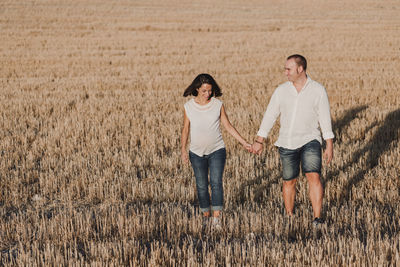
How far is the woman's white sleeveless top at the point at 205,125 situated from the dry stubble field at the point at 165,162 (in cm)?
70

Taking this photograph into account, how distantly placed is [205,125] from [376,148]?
14.1 ft

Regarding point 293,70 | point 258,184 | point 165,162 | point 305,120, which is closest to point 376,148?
point 258,184

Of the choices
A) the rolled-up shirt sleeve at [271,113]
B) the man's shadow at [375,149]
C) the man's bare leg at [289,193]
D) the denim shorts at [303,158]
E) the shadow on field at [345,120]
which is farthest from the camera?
the shadow on field at [345,120]

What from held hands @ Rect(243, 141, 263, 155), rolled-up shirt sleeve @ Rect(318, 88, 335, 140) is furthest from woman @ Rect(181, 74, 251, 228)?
rolled-up shirt sleeve @ Rect(318, 88, 335, 140)

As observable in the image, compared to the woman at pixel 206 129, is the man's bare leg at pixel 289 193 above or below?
below

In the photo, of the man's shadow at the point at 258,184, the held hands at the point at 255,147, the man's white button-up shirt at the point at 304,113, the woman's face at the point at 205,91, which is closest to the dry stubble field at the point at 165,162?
the man's shadow at the point at 258,184

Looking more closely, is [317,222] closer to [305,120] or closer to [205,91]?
[305,120]

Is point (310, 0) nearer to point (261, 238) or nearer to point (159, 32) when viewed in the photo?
point (159, 32)

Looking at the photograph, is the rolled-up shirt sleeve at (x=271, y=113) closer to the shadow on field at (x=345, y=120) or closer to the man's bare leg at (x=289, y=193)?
the man's bare leg at (x=289, y=193)

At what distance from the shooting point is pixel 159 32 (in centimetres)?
3012

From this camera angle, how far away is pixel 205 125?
4480 mm

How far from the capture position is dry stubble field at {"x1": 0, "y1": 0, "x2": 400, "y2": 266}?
3.91 m

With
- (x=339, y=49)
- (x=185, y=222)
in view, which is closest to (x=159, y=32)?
(x=339, y=49)

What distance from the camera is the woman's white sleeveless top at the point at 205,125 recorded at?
14.7 feet
